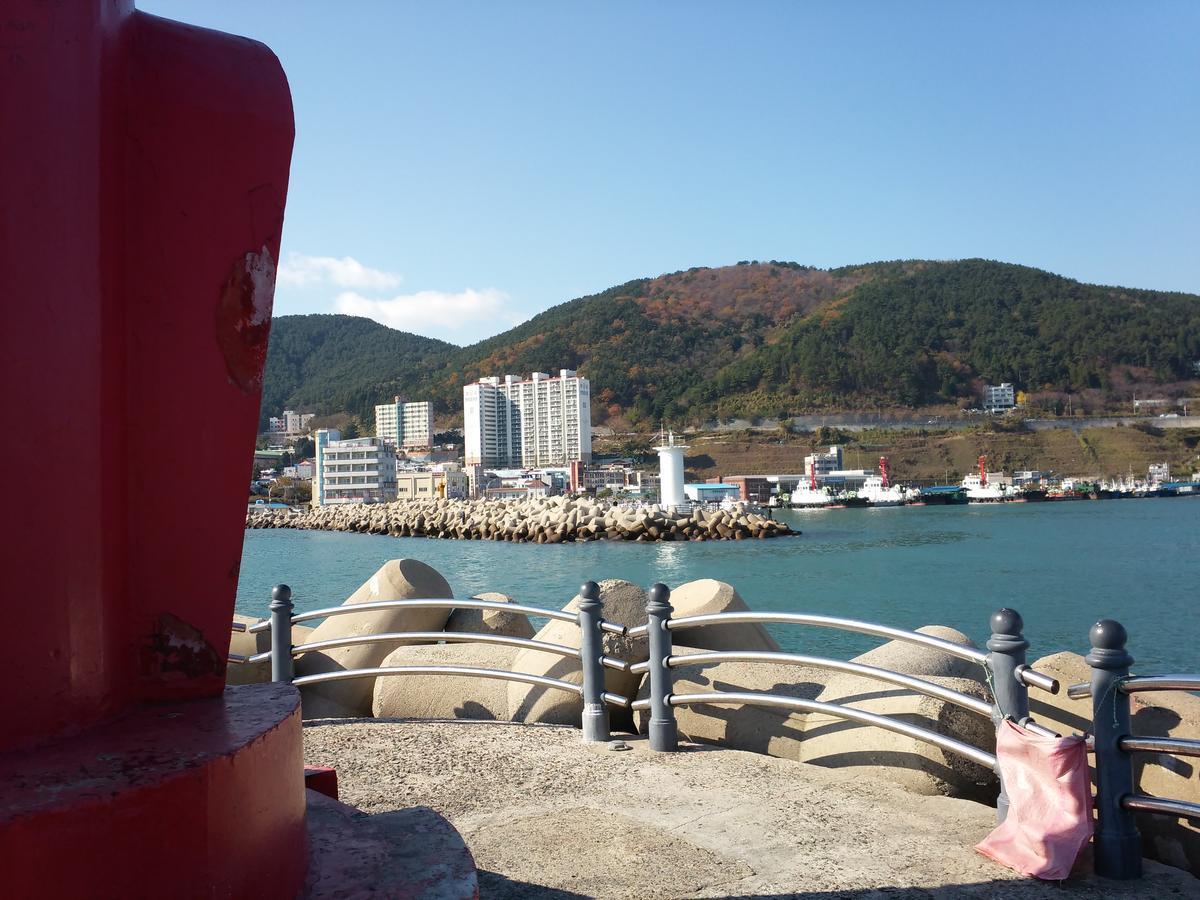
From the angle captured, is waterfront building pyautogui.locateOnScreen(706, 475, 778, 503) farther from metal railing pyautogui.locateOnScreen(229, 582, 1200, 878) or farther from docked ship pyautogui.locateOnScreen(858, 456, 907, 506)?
metal railing pyautogui.locateOnScreen(229, 582, 1200, 878)

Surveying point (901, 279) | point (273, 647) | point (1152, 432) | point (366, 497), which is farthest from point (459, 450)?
point (273, 647)

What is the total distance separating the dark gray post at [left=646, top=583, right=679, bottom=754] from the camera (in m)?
4.80

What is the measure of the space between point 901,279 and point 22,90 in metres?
173

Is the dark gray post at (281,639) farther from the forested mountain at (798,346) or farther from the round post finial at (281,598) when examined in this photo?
the forested mountain at (798,346)

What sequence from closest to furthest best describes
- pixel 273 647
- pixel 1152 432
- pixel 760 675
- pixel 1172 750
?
pixel 1172 750, pixel 760 675, pixel 273 647, pixel 1152 432

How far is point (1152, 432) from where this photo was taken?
386 feet

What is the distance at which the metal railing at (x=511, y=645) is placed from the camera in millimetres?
5086

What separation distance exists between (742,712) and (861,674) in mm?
989

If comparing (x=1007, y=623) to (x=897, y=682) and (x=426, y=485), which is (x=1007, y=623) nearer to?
(x=897, y=682)

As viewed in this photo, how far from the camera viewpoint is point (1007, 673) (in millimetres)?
3553

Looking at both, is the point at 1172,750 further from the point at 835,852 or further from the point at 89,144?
the point at 89,144

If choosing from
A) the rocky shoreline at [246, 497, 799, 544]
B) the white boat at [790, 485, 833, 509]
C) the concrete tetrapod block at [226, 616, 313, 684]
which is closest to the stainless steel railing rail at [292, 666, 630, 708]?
the concrete tetrapod block at [226, 616, 313, 684]

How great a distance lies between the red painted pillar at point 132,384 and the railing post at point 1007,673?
8.39ft

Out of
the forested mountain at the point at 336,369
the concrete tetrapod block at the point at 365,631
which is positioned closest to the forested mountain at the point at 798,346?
the forested mountain at the point at 336,369
